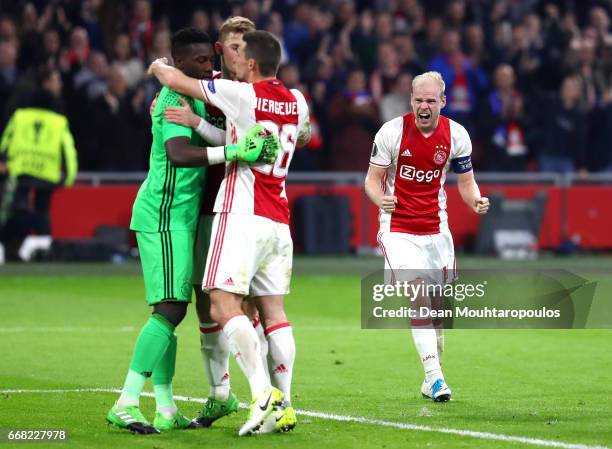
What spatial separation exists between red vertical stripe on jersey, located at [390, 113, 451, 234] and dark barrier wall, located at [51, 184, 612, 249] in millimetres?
11120

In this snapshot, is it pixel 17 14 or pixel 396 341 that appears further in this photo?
pixel 17 14

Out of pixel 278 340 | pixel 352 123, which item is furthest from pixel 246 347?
pixel 352 123

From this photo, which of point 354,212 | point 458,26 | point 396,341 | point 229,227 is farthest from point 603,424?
point 458,26

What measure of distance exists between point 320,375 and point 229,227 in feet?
9.77

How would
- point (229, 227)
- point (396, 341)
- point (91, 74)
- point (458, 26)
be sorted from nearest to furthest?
point (229, 227), point (396, 341), point (91, 74), point (458, 26)

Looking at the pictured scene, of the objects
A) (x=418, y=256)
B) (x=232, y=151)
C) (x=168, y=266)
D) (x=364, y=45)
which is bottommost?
(x=418, y=256)

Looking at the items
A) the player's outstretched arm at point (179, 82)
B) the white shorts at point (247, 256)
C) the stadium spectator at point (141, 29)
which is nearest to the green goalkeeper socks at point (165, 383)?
the white shorts at point (247, 256)

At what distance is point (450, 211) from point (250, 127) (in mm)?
14379

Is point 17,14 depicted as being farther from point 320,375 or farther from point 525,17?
point 320,375

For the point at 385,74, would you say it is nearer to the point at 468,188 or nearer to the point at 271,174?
the point at 468,188

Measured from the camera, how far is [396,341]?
13.2 metres

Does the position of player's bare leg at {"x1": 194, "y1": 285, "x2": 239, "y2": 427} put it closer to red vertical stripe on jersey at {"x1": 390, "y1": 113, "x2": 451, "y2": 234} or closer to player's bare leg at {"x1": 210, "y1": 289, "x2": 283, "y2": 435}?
player's bare leg at {"x1": 210, "y1": 289, "x2": 283, "y2": 435}

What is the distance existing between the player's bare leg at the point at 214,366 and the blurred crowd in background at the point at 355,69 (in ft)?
40.1

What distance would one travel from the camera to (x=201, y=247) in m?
8.38
